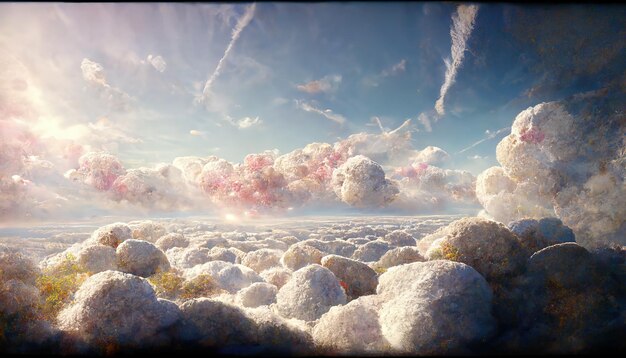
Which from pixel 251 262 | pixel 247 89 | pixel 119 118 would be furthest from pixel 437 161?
pixel 119 118

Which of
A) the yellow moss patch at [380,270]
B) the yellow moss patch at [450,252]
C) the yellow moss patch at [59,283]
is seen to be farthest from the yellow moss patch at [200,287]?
the yellow moss patch at [450,252]

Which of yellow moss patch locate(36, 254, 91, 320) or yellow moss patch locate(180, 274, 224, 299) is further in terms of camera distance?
yellow moss patch locate(180, 274, 224, 299)

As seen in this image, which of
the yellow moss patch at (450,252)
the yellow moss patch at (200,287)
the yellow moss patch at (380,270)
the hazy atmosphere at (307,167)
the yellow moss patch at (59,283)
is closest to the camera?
the hazy atmosphere at (307,167)

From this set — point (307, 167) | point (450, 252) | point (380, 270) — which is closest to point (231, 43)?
point (307, 167)

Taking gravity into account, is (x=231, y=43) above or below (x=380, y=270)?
above

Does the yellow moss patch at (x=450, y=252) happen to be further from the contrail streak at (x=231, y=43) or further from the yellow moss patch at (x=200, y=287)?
the contrail streak at (x=231, y=43)

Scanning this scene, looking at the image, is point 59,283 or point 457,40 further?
point 457,40

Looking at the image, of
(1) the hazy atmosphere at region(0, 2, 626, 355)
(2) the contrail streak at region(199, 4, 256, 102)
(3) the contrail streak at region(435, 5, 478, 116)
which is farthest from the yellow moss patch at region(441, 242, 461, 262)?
(2) the contrail streak at region(199, 4, 256, 102)

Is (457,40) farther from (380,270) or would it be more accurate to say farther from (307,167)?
(380,270)

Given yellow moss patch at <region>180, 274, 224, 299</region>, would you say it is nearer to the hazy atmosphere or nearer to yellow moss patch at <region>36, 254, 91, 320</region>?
the hazy atmosphere
